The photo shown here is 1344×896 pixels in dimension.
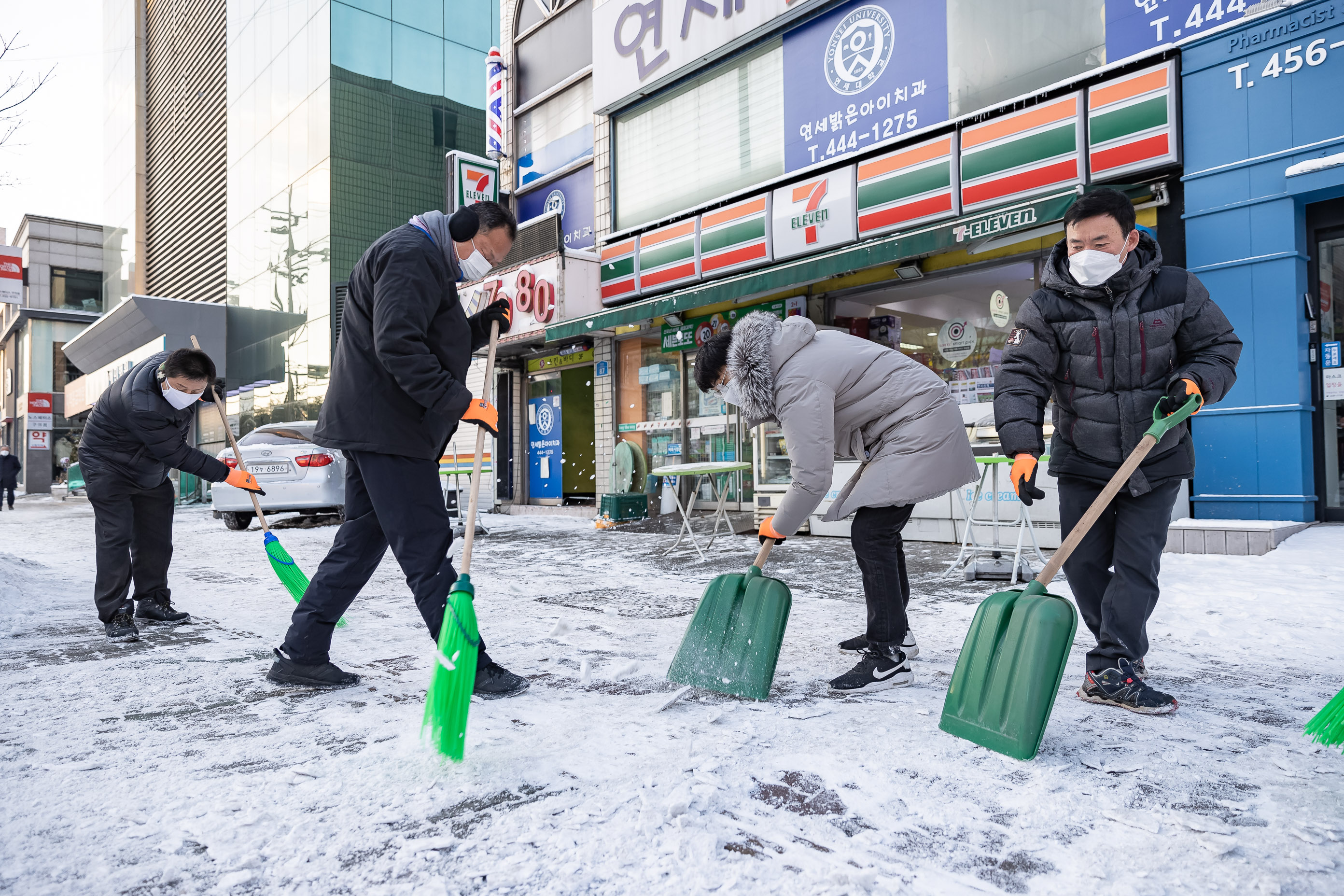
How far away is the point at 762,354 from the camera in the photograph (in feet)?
9.09

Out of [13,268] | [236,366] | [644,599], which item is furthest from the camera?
[236,366]

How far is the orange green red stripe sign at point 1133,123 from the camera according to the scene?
20.1 ft

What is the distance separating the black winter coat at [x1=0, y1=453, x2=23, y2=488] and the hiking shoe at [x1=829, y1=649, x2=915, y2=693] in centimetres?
2361

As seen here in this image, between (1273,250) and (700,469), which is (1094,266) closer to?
(700,469)

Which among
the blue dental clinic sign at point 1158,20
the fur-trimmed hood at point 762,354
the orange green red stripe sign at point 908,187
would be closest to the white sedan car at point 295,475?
the orange green red stripe sign at point 908,187

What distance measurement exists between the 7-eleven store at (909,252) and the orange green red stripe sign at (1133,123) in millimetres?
12

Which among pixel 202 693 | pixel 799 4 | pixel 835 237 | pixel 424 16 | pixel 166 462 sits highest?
pixel 424 16

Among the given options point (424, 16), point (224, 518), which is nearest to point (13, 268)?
point (224, 518)

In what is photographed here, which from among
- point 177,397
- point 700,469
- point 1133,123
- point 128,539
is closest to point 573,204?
point 700,469

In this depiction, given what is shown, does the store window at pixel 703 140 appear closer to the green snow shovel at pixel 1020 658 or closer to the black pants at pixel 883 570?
the black pants at pixel 883 570

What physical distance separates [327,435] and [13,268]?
1018cm

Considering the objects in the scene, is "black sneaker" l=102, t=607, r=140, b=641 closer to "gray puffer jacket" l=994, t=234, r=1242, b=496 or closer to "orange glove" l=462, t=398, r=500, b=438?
"orange glove" l=462, t=398, r=500, b=438

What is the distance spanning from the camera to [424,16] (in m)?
20.6

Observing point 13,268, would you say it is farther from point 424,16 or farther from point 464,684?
point 424,16
